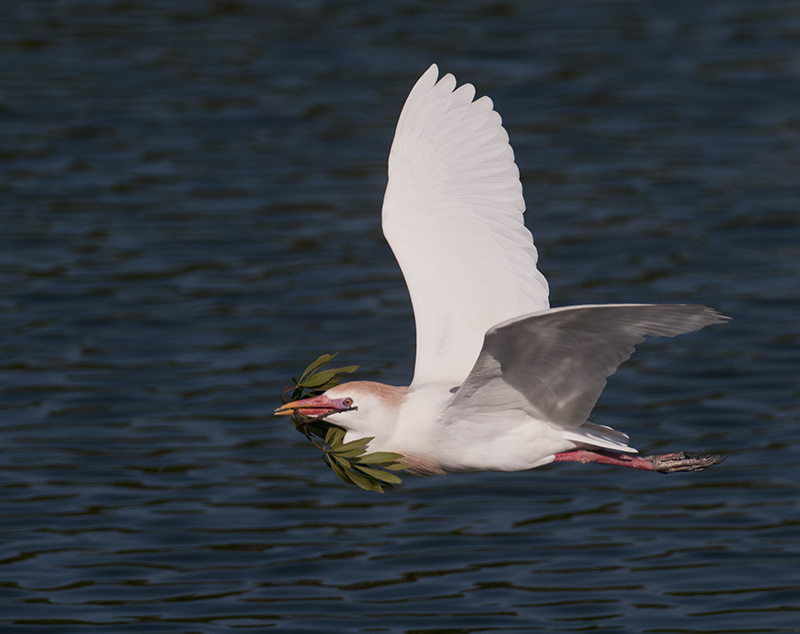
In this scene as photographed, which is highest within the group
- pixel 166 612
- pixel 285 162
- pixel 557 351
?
pixel 557 351

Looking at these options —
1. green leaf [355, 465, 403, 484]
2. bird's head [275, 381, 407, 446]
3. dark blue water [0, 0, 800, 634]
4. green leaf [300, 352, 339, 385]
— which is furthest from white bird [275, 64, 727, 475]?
dark blue water [0, 0, 800, 634]

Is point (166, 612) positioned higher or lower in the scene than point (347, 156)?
lower

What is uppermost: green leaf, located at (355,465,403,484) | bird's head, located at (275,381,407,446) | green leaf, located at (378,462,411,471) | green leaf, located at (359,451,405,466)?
bird's head, located at (275,381,407,446)

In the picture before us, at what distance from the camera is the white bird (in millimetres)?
7172

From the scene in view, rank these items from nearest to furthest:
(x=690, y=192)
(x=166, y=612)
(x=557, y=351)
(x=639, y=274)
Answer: (x=557, y=351) < (x=166, y=612) < (x=639, y=274) < (x=690, y=192)

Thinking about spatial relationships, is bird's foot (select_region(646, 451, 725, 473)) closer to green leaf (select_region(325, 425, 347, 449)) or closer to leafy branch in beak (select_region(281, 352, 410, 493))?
leafy branch in beak (select_region(281, 352, 410, 493))

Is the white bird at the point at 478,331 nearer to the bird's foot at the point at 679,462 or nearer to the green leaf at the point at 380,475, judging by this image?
the bird's foot at the point at 679,462

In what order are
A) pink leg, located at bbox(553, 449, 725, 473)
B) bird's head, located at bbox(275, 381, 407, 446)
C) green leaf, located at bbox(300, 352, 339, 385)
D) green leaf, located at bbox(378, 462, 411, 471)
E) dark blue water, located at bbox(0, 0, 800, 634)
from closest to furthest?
bird's head, located at bbox(275, 381, 407, 446) → green leaf, located at bbox(378, 462, 411, 471) → green leaf, located at bbox(300, 352, 339, 385) → pink leg, located at bbox(553, 449, 725, 473) → dark blue water, located at bbox(0, 0, 800, 634)

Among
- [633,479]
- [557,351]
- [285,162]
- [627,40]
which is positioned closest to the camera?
[557,351]

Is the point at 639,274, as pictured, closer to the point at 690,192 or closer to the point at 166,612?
the point at 690,192

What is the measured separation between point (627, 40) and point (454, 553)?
60.2 feet

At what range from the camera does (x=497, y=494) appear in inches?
527

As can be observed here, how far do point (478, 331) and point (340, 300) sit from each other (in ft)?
29.6

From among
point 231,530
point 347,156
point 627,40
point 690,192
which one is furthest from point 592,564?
point 627,40
